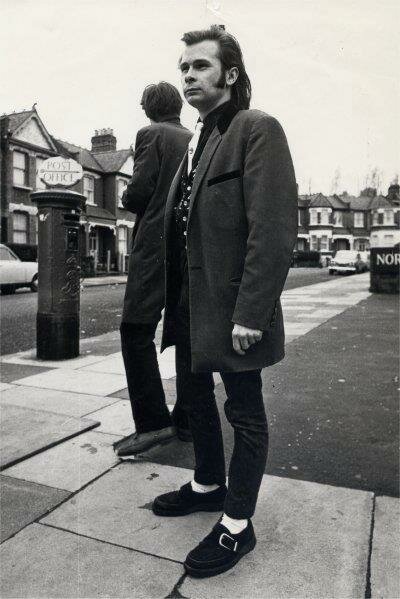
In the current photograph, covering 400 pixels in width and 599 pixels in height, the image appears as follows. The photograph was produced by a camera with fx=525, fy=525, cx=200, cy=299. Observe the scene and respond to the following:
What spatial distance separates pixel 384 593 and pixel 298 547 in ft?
1.20

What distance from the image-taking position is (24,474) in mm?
2734

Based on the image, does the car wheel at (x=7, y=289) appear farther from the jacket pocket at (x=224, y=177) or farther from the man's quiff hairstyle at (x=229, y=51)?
the jacket pocket at (x=224, y=177)

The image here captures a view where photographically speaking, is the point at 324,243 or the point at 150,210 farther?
the point at 324,243

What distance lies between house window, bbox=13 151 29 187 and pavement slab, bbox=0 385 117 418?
2354cm

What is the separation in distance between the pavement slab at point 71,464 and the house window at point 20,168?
24.8m

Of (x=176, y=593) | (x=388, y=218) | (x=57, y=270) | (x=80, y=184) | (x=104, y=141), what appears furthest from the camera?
(x=388, y=218)

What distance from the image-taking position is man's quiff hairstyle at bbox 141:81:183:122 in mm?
3088

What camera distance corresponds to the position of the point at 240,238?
1955 millimetres

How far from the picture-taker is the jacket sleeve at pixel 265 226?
6.02 feet

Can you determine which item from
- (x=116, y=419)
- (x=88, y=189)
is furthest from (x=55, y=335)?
(x=88, y=189)

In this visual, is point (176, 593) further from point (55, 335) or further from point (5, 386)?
point (55, 335)

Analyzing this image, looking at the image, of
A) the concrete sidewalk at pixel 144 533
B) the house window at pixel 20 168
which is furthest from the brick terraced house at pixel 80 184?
the concrete sidewalk at pixel 144 533

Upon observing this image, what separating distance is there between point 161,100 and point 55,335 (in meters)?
3.15

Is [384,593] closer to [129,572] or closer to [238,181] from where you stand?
[129,572]
